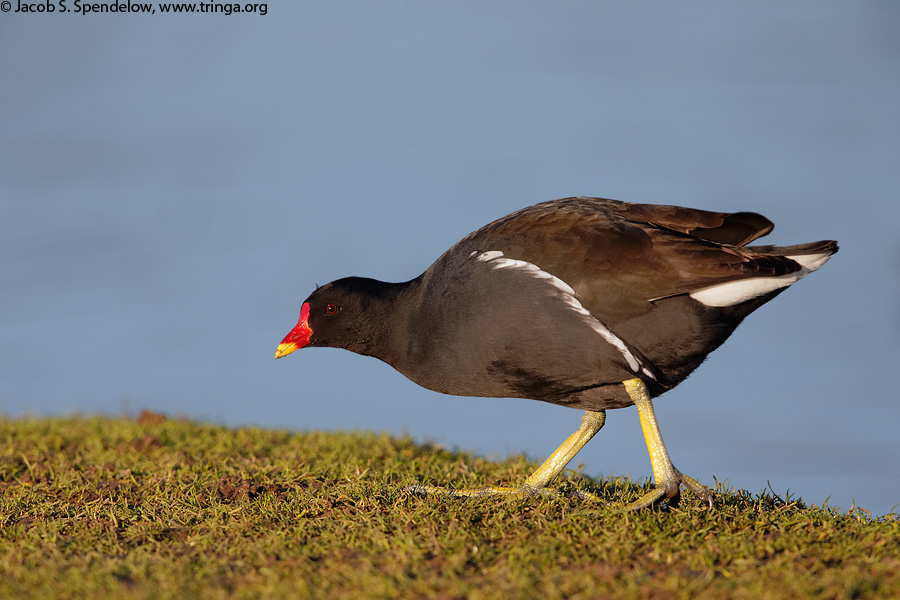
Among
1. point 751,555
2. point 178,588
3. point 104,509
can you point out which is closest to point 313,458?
point 104,509

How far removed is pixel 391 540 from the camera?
4004 mm

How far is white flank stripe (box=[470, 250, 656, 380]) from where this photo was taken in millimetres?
4664

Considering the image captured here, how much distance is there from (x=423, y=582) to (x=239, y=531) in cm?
130

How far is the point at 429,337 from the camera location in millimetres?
5156

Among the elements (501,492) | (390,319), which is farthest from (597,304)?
(390,319)

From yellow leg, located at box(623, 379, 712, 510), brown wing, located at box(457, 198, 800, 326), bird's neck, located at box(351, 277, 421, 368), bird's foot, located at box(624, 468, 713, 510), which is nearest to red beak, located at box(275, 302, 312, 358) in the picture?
bird's neck, located at box(351, 277, 421, 368)

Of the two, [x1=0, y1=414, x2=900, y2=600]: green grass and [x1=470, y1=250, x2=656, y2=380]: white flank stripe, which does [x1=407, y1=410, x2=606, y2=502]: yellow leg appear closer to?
[x1=0, y1=414, x2=900, y2=600]: green grass

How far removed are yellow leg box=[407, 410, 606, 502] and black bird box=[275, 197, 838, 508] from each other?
0.5 inches

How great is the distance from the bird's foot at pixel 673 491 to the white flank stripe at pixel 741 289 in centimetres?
99

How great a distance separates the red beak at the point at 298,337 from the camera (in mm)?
5715

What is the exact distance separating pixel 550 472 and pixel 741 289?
158 centimetres

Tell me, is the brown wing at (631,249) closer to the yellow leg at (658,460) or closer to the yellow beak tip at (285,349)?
the yellow leg at (658,460)

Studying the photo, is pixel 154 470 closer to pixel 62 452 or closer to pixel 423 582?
pixel 62 452

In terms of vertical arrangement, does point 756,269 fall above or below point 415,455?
above
